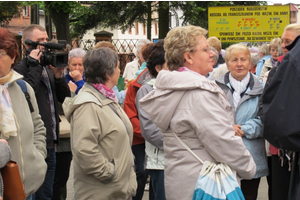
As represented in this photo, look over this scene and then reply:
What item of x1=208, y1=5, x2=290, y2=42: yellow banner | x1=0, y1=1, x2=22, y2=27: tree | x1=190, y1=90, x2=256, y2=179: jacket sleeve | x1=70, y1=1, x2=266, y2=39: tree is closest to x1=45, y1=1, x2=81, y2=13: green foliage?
x1=70, y1=1, x2=266, y2=39: tree

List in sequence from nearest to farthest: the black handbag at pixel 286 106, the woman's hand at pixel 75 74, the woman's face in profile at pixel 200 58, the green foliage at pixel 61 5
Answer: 1. the black handbag at pixel 286 106
2. the woman's face in profile at pixel 200 58
3. the woman's hand at pixel 75 74
4. the green foliage at pixel 61 5

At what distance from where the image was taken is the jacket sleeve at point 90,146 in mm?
4008

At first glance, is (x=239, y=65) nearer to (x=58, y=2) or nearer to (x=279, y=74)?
(x=279, y=74)

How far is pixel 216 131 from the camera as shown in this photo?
11.0 feet

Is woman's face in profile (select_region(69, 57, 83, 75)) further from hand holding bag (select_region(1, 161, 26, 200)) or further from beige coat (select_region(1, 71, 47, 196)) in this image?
hand holding bag (select_region(1, 161, 26, 200))

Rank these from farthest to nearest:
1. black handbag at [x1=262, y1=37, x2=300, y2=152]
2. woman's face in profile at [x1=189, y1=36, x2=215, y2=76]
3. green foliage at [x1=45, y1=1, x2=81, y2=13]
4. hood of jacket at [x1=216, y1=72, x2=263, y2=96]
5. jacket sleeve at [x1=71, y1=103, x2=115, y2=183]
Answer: green foliage at [x1=45, y1=1, x2=81, y2=13]
hood of jacket at [x1=216, y1=72, x2=263, y2=96]
jacket sleeve at [x1=71, y1=103, x2=115, y2=183]
woman's face in profile at [x1=189, y1=36, x2=215, y2=76]
black handbag at [x1=262, y1=37, x2=300, y2=152]

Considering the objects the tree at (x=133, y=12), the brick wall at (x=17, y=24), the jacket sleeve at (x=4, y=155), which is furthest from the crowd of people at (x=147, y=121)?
the brick wall at (x=17, y=24)

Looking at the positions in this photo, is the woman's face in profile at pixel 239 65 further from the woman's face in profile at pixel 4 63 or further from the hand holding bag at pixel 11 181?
the hand holding bag at pixel 11 181

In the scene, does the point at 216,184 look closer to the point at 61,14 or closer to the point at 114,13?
the point at 61,14

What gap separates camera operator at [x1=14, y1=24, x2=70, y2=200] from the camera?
4.82 metres

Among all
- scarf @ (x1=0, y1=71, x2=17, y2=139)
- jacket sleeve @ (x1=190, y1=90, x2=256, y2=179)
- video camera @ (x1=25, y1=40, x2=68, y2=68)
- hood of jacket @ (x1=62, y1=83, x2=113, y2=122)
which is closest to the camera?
scarf @ (x1=0, y1=71, x2=17, y2=139)

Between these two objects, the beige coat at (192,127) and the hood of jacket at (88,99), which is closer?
the beige coat at (192,127)

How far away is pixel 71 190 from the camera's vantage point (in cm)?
748

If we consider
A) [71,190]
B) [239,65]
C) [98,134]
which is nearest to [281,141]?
[98,134]
